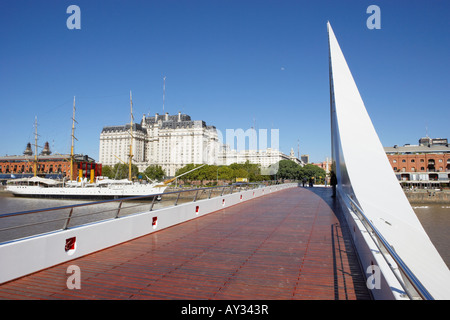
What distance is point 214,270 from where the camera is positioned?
4.42 metres

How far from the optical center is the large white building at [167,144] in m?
136

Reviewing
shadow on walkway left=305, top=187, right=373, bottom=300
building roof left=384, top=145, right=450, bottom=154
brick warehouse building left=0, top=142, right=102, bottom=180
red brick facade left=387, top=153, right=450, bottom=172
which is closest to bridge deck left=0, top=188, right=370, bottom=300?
shadow on walkway left=305, top=187, right=373, bottom=300

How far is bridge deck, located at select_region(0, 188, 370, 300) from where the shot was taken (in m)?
3.55

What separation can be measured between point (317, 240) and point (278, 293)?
10.7ft

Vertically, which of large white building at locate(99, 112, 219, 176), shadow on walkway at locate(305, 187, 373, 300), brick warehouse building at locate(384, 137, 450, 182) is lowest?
shadow on walkway at locate(305, 187, 373, 300)

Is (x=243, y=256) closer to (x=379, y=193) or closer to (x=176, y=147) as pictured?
(x=379, y=193)

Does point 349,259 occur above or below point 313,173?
below

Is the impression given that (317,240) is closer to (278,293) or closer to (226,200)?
(278,293)

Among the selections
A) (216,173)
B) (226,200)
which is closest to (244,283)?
(226,200)

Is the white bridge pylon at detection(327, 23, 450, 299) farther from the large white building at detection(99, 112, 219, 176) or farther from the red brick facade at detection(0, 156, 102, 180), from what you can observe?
the large white building at detection(99, 112, 219, 176)

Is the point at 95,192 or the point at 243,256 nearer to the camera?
the point at 243,256

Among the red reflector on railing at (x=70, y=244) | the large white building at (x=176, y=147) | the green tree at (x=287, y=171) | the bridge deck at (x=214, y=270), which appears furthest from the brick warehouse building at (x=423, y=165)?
the red reflector on railing at (x=70, y=244)

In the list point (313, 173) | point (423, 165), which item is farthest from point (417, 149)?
point (313, 173)

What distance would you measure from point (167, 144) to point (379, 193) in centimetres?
13663
